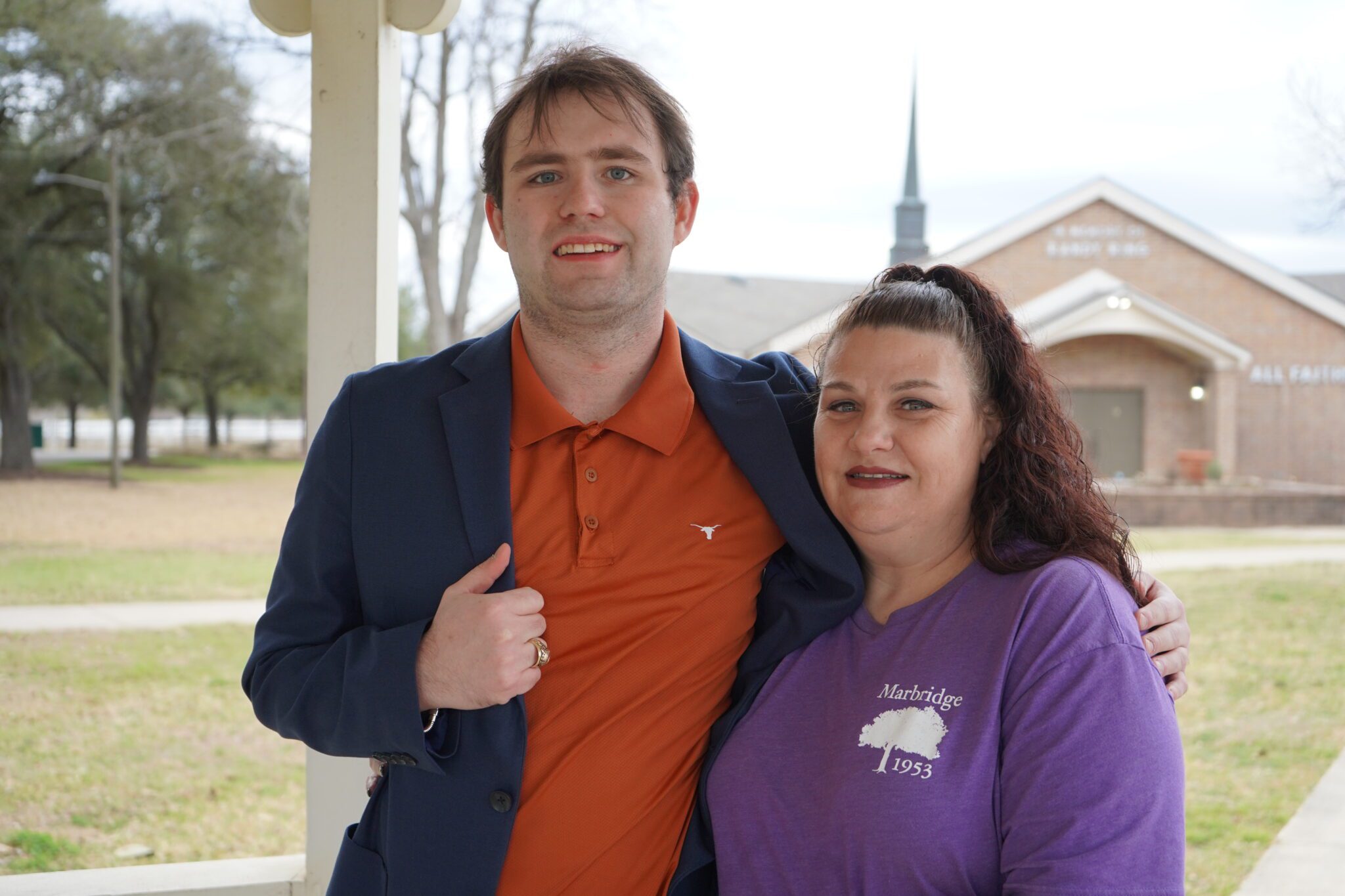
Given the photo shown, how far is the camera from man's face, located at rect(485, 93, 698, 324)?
1854 mm

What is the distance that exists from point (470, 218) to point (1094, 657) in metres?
10.4

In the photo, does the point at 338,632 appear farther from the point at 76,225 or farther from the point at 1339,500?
the point at 76,225

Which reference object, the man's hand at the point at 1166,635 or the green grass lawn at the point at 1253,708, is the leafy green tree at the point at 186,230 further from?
the man's hand at the point at 1166,635

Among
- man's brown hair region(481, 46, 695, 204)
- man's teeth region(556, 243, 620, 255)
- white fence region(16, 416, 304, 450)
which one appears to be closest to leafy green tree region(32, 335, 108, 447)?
white fence region(16, 416, 304, 450)

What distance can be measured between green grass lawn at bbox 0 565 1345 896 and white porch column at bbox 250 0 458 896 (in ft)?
9.84

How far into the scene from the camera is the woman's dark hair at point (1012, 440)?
1.69 meters

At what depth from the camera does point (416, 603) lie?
1.76 meters

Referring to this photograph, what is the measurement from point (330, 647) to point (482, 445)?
39cm

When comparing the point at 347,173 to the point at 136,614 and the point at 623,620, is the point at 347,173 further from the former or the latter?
the point at 136,614

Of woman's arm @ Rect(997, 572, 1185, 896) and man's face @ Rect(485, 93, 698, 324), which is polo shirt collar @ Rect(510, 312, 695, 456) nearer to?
man's face @ Rect(485, 93, 698, 324)

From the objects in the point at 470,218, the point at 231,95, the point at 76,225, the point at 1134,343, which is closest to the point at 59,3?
the point at 231,95

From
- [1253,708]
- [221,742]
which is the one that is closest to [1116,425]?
[1253,708]

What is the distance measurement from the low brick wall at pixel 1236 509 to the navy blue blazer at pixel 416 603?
13491 mm

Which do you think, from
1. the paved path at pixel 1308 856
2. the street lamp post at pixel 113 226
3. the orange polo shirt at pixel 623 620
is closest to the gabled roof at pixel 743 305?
the street lamp post at pixel 113 226
